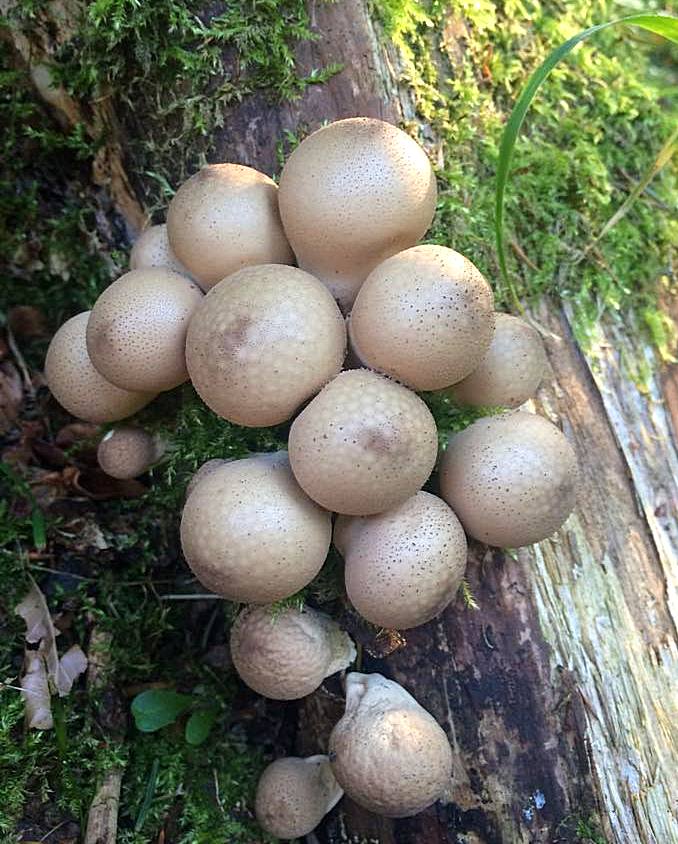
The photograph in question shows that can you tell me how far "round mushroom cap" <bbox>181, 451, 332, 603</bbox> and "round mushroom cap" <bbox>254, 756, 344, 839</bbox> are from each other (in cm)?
72

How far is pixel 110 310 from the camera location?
2.10 meters

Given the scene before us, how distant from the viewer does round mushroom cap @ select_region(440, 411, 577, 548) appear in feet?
6.52

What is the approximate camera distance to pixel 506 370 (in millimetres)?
2172

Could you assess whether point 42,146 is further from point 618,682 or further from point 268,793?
point 618,682

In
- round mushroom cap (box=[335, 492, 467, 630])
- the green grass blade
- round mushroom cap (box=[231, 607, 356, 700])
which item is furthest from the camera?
round mushroom cap (box=[231, 607, 356, 700])

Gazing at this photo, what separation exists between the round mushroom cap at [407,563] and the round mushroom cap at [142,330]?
2.38 ft

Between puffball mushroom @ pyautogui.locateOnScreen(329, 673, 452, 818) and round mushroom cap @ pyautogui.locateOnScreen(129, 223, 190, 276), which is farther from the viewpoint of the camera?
round mushroom cap @ pyautogui.locateOnScreen(129, 223, 190, 276)

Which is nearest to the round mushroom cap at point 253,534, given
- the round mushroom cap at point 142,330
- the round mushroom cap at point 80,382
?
the round mushroom cap at point 142,330

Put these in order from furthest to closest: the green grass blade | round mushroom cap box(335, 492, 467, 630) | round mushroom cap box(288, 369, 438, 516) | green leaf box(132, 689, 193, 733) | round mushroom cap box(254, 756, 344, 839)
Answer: green leaf box(132, 689, 193, 733), round mushroom cap box(254, 756, 344, 839), the green grass blade, round mushroom cap box(335, 492, 467, 630), round mushroom cap box(288, 369, 438, 516)

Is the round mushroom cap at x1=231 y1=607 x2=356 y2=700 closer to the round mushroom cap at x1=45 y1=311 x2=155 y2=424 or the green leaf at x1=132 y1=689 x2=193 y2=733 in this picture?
the green leaf at x1=132 y1=689 x2=193 y2=733

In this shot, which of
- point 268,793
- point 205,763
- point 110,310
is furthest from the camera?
point 205,763

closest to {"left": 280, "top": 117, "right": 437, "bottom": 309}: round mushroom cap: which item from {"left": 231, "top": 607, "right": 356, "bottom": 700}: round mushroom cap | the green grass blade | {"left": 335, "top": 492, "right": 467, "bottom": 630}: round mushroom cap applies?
the green grass blade

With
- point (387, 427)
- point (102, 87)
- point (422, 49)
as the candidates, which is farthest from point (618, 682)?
point (102, 87)

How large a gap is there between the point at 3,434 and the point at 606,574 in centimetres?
223
